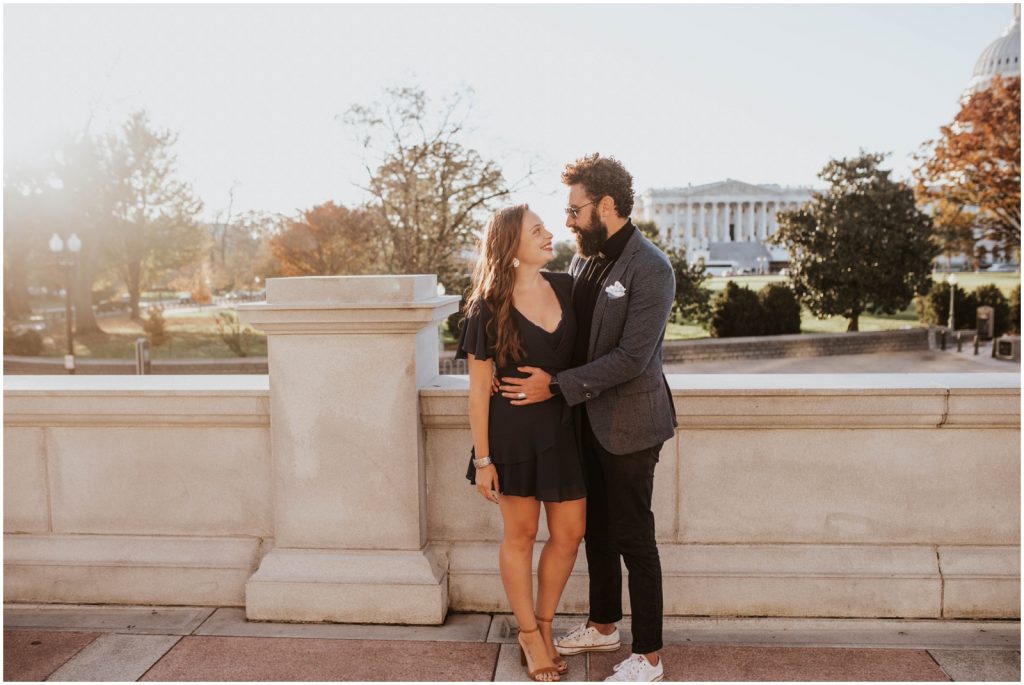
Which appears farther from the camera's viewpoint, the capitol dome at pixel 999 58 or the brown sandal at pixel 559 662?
the capitol dome at pixel 999 58

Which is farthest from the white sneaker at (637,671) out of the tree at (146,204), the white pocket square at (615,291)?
the tree at (146,204)

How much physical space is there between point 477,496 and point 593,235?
4.71 feet

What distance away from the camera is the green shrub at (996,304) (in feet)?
106

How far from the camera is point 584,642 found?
344cm

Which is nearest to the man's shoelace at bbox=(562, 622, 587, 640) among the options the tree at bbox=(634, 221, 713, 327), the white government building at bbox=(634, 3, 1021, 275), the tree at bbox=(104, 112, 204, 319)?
the tree at bbox=(634, 221, 713, 327)

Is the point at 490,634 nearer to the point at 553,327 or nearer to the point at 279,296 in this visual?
the point at 553,327

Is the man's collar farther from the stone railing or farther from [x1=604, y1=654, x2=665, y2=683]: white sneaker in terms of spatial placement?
[x1=604, y1=654, x2=665, y2=683]: white sneaker

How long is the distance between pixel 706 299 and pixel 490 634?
3065 centimetres

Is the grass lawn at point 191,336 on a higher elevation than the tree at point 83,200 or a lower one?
lower

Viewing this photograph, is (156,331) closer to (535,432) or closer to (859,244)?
(859,244)

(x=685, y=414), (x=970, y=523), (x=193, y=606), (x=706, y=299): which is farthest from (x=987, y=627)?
(x=706, y=299)

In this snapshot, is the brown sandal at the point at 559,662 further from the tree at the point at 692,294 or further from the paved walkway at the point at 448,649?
the tree at the point at 692,294

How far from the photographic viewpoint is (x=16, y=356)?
30547mm

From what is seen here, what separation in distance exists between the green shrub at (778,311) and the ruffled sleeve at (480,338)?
97.7 ft
